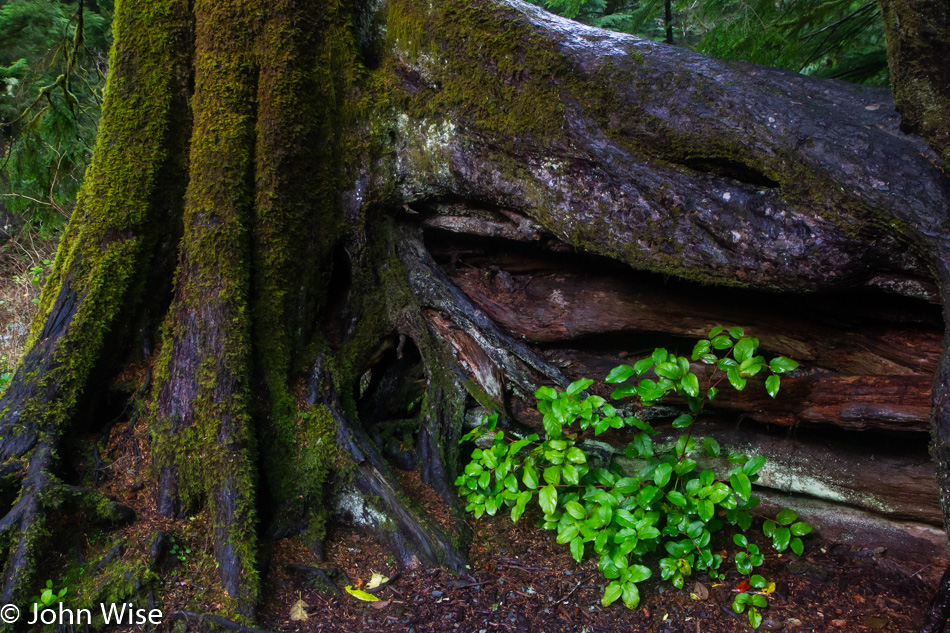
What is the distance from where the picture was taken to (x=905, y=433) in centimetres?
317

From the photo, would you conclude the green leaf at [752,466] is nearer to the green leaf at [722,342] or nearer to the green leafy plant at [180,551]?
the green leaf at [722,342]

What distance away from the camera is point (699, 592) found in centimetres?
300

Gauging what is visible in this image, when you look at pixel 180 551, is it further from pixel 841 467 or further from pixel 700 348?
pixel 841 467

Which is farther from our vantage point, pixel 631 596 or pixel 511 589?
pixel 511 589

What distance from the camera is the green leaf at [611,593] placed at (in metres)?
2.83

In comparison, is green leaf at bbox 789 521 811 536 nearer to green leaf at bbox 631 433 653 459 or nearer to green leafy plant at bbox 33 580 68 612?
green leaf at bbox 631 433 653 459

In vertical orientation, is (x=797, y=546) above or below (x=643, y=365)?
below

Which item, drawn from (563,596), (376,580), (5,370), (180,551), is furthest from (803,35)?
(5,370)

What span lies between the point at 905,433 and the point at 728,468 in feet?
3.29

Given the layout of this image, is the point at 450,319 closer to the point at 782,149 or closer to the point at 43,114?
the point at 782,149

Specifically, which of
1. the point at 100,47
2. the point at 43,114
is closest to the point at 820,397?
the point at 43,114

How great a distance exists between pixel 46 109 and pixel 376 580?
15.3ft

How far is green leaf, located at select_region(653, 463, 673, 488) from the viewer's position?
2.95m

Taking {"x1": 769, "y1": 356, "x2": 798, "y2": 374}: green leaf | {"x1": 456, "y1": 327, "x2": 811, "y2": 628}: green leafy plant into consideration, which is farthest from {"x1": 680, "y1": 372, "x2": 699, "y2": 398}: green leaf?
{"x1": 769, "y1": 356, "x2": 798, "y2": 374}: green leaf
